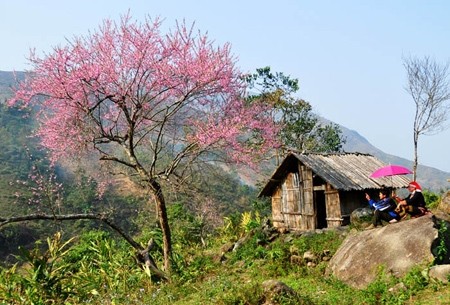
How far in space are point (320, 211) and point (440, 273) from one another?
12.9m

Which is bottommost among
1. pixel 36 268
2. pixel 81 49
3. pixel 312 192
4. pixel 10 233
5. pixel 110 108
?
pixel 10 233

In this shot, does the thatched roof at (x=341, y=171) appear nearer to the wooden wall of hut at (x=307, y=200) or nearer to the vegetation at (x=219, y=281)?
the wooden wall of hut at (x=307, y=200)

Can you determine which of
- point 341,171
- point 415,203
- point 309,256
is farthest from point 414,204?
point 341,171

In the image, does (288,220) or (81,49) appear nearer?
(81,49)

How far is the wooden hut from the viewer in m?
18.6

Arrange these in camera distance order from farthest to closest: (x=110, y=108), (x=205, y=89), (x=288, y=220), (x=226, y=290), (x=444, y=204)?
(x=288, y=220), (x=444, y=204), (x=110, y=108), (x=205, y=89), (x=226, y=290)

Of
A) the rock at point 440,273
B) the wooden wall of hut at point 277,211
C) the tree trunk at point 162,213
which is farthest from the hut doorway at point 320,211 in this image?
the rock at point 440,273

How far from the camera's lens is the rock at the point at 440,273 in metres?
7.89

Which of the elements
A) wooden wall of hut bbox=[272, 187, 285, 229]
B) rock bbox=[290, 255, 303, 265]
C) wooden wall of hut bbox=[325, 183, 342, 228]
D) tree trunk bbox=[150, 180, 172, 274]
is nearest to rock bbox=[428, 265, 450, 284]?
rock bbox=[290, 255, 303, 265]

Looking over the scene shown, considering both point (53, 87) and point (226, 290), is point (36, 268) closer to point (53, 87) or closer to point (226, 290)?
point (226, 290)

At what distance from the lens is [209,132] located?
11.6 metres

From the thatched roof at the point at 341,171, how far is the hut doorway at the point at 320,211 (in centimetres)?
153

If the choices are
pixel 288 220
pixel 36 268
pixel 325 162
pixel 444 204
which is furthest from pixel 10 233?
pixel 444 204

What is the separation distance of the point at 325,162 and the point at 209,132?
999 centimetres
